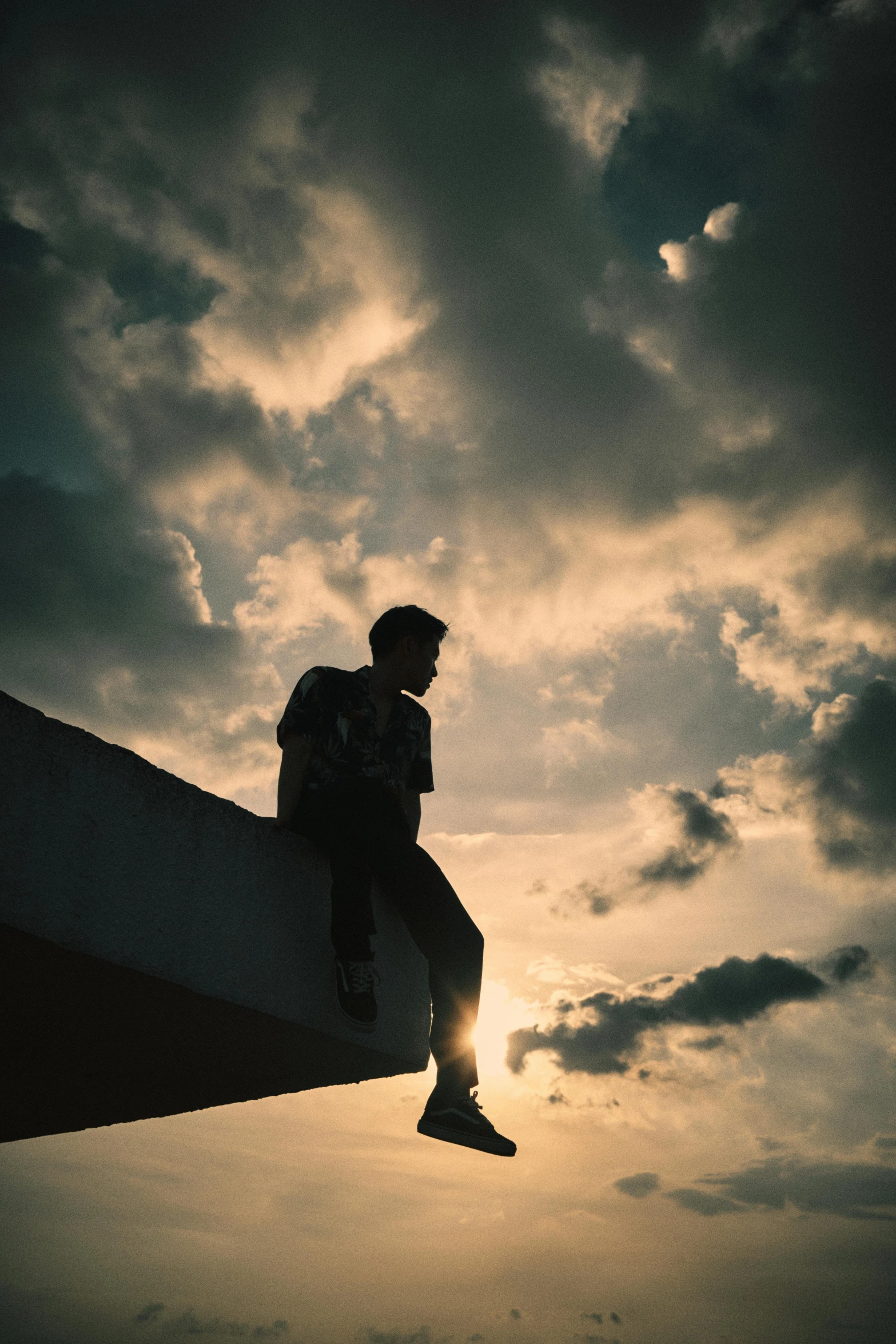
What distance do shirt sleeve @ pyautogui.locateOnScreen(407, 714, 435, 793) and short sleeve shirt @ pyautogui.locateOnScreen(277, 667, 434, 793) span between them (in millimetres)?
34

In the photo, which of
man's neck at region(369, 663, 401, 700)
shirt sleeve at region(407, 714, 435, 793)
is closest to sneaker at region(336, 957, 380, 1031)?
shirt sleeve at region(407, 714, 435, 793)

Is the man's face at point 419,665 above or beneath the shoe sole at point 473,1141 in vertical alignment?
above

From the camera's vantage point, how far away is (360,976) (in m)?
3.66

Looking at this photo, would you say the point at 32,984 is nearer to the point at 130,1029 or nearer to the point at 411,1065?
the point at 130,1029

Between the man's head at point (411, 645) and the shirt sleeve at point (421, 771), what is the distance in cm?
28

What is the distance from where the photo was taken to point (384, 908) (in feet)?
13.5

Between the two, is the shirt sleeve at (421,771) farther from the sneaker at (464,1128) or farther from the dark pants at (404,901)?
the sneaker at (464,1128)

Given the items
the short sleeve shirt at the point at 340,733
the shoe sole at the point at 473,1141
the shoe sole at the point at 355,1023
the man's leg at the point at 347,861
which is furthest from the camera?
the short sleeve shirt at the point at 340,733

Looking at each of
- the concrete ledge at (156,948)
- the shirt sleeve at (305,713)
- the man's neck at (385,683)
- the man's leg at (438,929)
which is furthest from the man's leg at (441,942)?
the man's neck at (385,683)

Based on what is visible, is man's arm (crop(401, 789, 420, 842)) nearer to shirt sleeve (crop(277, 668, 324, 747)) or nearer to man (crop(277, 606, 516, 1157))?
man (crop(277, 606, 516, 1157))

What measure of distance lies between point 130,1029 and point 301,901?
2.77 ft

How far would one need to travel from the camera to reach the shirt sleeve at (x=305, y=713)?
3871 mm

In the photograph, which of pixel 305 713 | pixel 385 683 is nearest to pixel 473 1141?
pixel 305 713

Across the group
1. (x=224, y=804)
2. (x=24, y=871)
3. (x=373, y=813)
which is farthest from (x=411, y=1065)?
(x=24, y=871)
